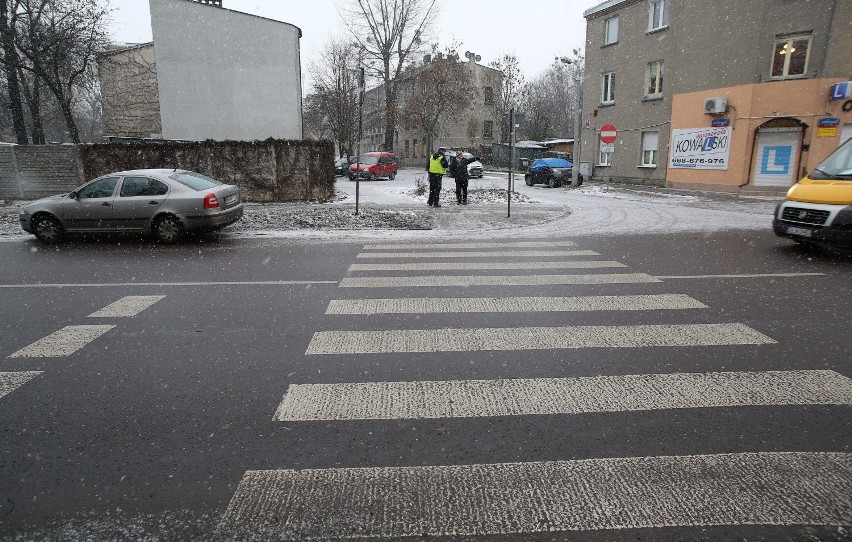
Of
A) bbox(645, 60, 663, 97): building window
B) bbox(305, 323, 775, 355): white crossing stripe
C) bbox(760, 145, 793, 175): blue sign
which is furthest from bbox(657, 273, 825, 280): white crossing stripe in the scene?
bbox(645, 60, 663, 97): building window

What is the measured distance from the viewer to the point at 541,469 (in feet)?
9.26

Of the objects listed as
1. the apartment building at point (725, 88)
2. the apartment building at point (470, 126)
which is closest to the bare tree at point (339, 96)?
the apartment building at point (470, 126)

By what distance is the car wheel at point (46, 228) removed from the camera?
10648 mm

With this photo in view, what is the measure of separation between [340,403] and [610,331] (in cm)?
289

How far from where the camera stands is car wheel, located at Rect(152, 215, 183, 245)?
10.5 metres

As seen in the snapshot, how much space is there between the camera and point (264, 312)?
5.77 meters

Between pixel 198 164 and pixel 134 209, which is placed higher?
pixel 198 164

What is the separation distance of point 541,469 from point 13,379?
418 cm

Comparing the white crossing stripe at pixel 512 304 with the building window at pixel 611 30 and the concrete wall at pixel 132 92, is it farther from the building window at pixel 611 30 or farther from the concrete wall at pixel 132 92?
the concrete wall at pixel 132 92

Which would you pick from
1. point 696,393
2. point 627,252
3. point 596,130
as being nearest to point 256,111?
point 596,130

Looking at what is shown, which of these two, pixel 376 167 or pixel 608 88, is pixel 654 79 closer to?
pixel 608 88

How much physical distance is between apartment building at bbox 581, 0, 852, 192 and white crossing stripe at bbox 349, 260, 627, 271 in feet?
54.2

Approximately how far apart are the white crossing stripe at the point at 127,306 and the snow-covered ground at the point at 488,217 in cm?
526

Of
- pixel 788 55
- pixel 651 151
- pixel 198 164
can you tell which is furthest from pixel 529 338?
pixel 651 151
